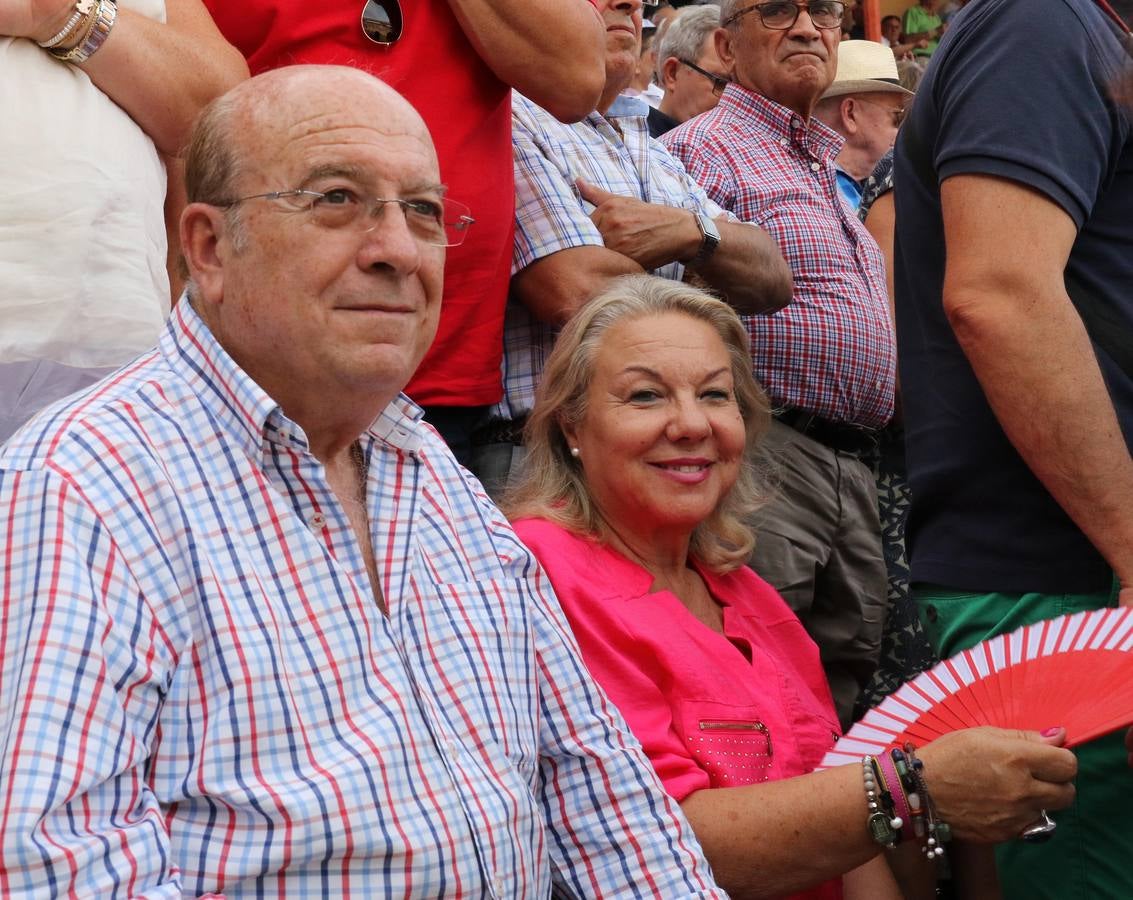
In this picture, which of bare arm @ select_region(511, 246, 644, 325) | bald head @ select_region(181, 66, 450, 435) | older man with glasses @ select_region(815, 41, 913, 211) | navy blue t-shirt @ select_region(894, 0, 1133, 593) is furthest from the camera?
older man with glasses @ select_region(815, 41, 913, 211)

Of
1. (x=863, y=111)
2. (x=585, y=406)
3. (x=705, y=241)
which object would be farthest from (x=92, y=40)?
(x=863, y=111)

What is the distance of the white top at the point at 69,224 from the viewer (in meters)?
2.30

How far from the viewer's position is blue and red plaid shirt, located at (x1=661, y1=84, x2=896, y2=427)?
13.0 ft

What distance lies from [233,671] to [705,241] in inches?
81.3

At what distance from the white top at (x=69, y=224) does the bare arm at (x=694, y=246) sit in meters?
1.33

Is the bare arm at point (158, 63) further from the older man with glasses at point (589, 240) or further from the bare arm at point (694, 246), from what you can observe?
the bare arm at point (694, 246)

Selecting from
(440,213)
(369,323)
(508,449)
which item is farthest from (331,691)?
(508,449)

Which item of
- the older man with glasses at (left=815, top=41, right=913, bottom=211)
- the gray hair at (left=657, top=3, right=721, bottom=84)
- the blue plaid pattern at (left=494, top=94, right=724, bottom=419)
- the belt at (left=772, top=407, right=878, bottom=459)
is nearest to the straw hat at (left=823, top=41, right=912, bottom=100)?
the older man with glasses at (left=815, top=41, right=913, bottom=211)

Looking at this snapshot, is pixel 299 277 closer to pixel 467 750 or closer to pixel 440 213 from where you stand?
pixel 440 213

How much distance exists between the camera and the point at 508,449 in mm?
3447

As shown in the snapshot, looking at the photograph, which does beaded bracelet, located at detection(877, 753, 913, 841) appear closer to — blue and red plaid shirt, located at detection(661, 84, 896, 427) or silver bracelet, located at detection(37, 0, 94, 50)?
blue and red plaid shirt, located at detection(661, 84, 896, 427)

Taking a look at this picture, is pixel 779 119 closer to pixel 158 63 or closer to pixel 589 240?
pixel 589 240

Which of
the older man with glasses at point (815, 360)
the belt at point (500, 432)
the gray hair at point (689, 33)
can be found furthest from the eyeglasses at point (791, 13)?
the belt at point (500, 432)

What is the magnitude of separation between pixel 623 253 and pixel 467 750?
173 centimetres
